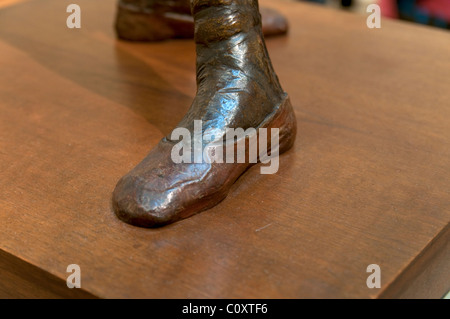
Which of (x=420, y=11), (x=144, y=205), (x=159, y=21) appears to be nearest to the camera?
(x=144, y=205)

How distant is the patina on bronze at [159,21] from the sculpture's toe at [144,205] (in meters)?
0.85

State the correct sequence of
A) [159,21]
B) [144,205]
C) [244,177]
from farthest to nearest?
[159,21] → [244,177] → [144,205]

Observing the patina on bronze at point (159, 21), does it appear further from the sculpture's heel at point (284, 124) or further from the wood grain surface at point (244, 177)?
the sculpture's heel at point (284, 124)

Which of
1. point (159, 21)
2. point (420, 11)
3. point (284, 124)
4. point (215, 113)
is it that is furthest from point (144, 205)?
point (420, 11)

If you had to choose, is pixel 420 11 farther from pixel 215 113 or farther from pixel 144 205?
pixel 144 205

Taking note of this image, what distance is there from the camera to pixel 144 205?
103 centimetres

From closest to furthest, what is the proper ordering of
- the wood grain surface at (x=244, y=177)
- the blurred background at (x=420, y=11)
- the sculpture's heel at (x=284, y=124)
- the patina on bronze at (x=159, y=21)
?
the wood grain surface at (x=244, y=177)
the sculpture's heel at (x=284, y=124)
the patina on bronze at (x=159, y=21)
the blurred background at (x=420, y=11)

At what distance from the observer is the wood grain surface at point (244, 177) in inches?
37.9

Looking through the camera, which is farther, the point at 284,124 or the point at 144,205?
the point at 284,124

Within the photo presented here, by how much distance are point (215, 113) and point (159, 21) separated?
766mm

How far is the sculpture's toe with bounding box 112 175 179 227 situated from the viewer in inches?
40.4

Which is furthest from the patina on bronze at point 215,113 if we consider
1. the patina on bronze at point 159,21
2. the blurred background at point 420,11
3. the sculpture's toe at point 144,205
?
the blurred background at point 420,11

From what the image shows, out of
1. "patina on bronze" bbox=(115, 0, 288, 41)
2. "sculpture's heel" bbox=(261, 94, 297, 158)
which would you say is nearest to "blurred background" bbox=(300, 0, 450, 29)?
"patina on bronze" bbox=(115, 0, 288, 41)
